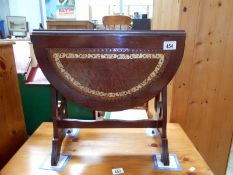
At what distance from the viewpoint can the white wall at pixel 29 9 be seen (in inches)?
250

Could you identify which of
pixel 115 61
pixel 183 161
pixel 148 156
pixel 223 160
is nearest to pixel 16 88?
pixel 115 61

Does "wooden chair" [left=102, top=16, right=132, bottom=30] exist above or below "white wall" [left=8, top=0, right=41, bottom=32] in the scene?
below

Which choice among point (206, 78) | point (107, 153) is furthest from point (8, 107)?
point (206, 78)

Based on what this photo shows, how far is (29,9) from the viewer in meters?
6.40

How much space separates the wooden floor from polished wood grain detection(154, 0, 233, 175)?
0.21 m

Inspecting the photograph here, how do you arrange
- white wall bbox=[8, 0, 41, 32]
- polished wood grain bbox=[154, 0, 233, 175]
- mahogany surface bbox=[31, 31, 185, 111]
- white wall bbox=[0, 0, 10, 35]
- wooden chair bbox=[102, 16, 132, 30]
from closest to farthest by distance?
mahogany surface bbox=[31, 31, 185, 111]
polished wood grain bbox=[154, 0, 233, 175]
wooden chair bbox=[102, 16, 132, 30]
white wall bbox=[0, 0, 10, 35]
white wall bbox=[8, 0, 41, 32]

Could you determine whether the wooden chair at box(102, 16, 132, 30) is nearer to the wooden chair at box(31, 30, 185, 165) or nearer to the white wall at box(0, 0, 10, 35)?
the wooden chair at box(31, 30, 185, 165)

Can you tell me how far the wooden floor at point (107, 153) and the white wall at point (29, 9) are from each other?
5950mm

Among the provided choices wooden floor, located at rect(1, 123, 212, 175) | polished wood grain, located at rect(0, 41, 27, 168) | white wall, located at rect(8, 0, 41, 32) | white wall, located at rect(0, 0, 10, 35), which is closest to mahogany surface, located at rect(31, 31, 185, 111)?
wooden floor, located at rect(1, 123, 212, 175)

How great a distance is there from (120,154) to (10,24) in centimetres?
528

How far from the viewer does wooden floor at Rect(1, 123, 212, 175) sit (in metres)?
1.01

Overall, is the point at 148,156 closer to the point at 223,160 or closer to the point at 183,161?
the point at 183,161

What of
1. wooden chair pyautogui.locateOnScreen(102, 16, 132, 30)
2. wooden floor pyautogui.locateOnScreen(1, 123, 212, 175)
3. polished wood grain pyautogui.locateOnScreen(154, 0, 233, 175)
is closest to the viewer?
wooden floor pyautogui.locateOnScreen(1, 123, 212, 175)

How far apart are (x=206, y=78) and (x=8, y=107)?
1320 mm
